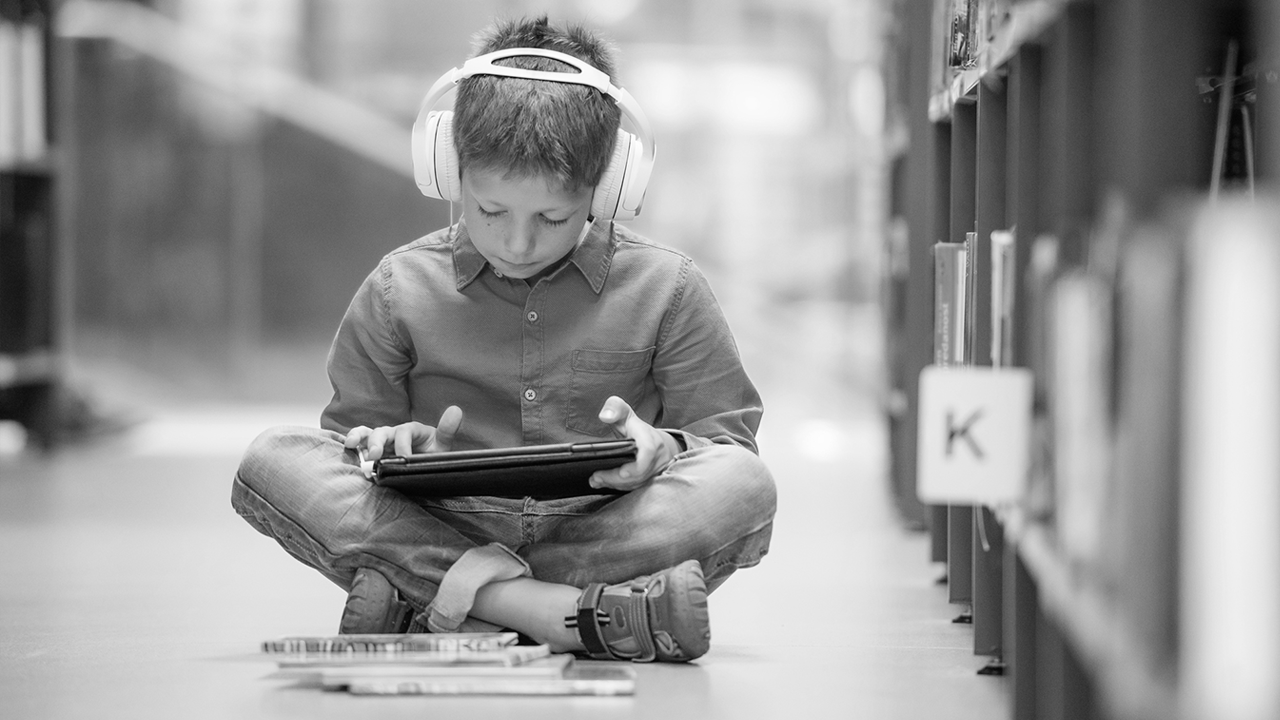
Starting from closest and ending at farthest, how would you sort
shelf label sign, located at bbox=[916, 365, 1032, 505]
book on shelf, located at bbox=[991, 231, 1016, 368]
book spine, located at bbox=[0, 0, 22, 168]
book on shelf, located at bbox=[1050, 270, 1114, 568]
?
book on shelf, located at bbox=[1050, 270, 1114, 568], shelf label sign, located at bbox=[916, 365, 1032, 505], book on shelf, located at bbox=[991, 231, 1016, 368], book spine, located at bbox=[0, 0, 22, 168]

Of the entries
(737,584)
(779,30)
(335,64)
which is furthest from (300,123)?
(737,584)

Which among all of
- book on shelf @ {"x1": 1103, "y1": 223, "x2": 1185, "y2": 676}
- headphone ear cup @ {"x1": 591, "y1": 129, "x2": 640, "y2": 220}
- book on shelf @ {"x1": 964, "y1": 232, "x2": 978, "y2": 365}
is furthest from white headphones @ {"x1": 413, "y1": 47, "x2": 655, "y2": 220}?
book on shelf @ {"x1": 1103, "y1": 223, "x2": 1185, "y2": 676}

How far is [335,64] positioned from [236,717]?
16.4 feet

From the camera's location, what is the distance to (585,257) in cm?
166

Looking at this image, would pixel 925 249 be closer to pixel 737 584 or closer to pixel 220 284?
pixel 737 584

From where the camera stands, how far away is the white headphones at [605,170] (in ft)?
5.14

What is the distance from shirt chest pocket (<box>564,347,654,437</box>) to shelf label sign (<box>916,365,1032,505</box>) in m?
0.58

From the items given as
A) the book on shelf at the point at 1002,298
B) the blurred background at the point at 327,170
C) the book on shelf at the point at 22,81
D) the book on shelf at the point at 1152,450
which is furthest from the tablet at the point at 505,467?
the blurred background at the point at 327,170

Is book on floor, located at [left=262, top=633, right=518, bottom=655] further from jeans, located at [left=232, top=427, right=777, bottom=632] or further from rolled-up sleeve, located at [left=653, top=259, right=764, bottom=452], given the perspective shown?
rolled-up sleeve, located at [left=653, top=259, right=764, bottom=452]

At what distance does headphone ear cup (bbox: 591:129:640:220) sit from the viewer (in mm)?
1580

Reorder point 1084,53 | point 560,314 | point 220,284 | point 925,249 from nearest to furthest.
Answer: point 1084,53 < point 560,314 < point 925,249 < point 220,284

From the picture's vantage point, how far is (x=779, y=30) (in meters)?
6.07

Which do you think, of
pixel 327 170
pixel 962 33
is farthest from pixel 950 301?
pixel 327 170

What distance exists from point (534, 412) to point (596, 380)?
76 mm
